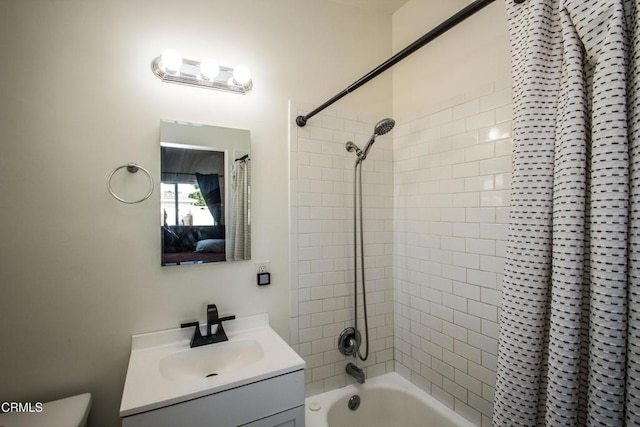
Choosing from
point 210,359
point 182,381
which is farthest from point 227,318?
point 182,381

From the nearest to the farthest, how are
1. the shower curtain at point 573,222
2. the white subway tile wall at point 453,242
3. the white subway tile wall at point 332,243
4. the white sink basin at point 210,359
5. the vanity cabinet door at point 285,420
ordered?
the shower curtain at point 573,222 < the vanity cabinet door at point 285,420 < the white sink basin at point 210,359 < the white subway tile wall at point 453,242 < the white subway tile wall at point 332,243

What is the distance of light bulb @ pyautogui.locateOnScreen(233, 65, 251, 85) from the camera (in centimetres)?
150

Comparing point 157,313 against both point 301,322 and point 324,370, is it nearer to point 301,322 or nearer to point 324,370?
point 301,322

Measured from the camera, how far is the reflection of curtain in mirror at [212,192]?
1497 millimetres

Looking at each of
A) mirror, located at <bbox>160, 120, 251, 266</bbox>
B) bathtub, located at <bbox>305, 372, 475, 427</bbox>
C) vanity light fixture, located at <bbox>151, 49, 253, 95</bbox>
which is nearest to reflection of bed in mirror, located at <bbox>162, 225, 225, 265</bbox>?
mirror, located at <bbox>160, 120, 251, 266</bbox>

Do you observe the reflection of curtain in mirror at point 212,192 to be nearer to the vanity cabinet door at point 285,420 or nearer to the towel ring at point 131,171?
the towel ring at point 131,171

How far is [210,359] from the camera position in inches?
54.7

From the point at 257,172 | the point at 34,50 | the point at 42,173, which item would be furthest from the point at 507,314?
the point at 34,50

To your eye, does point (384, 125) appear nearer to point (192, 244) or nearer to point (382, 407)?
point (192, 244)

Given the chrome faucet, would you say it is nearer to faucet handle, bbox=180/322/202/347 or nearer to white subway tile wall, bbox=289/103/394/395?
faucet handle, bbox=180/322/202/347

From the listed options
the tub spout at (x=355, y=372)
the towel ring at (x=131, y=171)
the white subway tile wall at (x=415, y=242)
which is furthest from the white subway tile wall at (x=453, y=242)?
the towel ring at (x=131, y=171)

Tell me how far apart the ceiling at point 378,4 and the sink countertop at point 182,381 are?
2.07 metres

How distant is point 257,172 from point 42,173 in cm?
93
